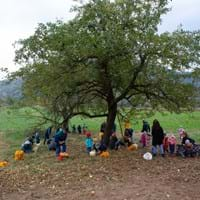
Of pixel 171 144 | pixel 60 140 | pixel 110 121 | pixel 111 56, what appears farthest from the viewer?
Result: pixel 110 121

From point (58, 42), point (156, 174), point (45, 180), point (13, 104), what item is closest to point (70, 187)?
point (45, 180)

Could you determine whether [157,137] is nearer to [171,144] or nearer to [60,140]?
[171,144]

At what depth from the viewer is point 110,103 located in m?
24.4

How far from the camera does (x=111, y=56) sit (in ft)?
68.3

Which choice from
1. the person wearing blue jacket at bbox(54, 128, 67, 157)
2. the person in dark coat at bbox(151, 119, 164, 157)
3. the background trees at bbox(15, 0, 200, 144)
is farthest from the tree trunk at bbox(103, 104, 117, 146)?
the person in dark coat at bbox(151, 119, 164, 157)

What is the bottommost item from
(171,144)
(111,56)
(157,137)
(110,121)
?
(171,144)

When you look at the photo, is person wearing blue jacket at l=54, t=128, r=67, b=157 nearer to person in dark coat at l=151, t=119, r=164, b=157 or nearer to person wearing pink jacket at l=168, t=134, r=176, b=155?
person in dark coat at l=151, t=119, r=164, b=157

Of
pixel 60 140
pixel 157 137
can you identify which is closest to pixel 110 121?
pixel 60 140

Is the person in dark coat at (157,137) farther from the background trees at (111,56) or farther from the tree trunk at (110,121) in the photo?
the tree trunk at (110,121)

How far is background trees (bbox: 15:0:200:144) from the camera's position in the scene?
20.2 metres

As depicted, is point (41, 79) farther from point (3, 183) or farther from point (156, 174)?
point (156, 174)

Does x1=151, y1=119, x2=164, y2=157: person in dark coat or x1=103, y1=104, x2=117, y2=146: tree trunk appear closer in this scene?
x1=151, y1=119, x2=164, y2=157: person in dark coat

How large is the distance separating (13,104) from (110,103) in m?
7.31

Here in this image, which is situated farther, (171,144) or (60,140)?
(60,140)
